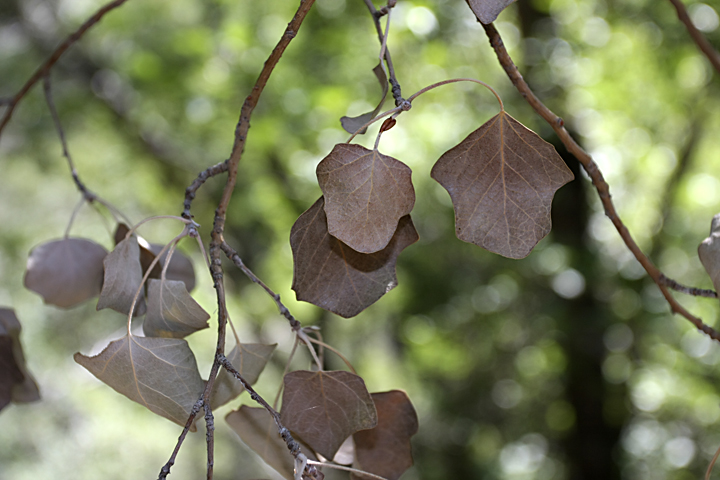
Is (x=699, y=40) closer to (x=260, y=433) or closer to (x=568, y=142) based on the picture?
→ (x=568, y=142)

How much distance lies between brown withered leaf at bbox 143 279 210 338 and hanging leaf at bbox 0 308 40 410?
15 centimetres

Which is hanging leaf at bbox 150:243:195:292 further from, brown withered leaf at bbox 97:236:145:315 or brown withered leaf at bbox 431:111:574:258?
brown withered leaf at bbox 431:111:574:258

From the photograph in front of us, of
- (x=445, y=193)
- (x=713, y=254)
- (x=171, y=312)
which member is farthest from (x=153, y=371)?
(x=445, y=193)

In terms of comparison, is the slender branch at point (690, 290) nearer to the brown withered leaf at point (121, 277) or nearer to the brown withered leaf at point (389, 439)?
the brown withered leaf at point (389, 439)

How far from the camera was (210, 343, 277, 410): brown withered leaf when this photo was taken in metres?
0.29

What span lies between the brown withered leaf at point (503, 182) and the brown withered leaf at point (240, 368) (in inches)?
5.1

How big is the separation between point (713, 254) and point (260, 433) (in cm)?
26

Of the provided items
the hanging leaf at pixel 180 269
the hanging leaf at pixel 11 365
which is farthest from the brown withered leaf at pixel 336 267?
the hanging leaf at pixel 11 365

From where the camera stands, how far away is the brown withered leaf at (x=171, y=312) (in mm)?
281

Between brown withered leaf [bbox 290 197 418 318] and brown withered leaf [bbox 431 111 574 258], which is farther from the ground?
brown withered leaf [bbox 431 111 574 258]

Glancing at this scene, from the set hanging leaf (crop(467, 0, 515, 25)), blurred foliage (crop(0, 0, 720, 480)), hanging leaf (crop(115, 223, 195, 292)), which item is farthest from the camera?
blurred foliage (crop(0, 0, 720, 480))

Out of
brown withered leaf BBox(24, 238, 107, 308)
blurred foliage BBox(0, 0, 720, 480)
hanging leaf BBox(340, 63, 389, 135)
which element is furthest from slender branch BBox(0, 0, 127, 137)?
blurred foliage BBox(0, 0, 720, 480)

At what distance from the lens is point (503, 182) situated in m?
0.25

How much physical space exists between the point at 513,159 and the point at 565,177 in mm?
25
